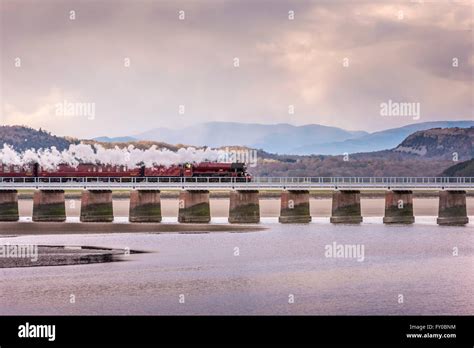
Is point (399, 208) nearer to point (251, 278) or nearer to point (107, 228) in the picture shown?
point (107, 228)

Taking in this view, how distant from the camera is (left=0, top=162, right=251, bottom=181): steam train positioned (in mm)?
145250

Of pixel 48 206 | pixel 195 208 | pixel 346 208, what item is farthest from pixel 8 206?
pixel 346 208

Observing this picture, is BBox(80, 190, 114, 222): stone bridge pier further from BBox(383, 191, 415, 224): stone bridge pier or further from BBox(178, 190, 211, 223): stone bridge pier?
BBox(383, 191, 415, 224): stone bridge pier

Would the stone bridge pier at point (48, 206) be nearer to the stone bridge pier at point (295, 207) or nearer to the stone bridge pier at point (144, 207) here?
the stone bridge pier at point (144, 207)

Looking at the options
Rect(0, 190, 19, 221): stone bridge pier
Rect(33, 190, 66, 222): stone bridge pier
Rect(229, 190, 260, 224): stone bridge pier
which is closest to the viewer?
Rect(229, 190, 260, 224): stone bridge pier

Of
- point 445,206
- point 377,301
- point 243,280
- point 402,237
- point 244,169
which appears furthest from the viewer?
point 244,169

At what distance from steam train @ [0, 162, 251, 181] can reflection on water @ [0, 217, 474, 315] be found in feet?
120

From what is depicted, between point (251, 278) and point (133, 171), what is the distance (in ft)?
245

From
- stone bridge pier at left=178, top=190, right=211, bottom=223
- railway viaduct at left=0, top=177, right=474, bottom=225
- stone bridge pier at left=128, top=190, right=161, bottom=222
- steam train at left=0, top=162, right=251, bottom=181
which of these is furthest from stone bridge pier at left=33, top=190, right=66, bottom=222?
stone bridge pier at left=178, top=190, right=211, bottom=223

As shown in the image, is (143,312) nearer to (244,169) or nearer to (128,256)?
(128,256)

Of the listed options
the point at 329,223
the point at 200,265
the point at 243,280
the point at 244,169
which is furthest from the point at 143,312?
the point at 244,169

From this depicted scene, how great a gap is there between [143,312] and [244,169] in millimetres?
84845

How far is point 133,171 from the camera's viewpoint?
14950cm
